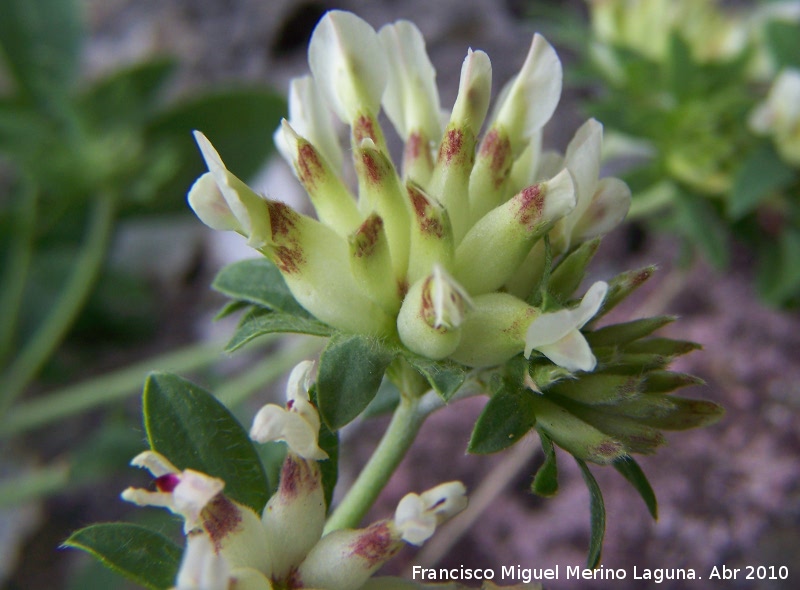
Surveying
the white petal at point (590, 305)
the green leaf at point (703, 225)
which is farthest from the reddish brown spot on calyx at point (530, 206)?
the green leaf at point (703, 225)

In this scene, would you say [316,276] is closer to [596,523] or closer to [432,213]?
[432,213]

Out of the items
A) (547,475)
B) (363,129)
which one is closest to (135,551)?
(547,475)

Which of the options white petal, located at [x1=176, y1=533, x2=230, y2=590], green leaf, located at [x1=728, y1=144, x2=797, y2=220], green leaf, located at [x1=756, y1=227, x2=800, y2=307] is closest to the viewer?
white petal, located at [x1=176, y1=533, x2=230, y2=590]

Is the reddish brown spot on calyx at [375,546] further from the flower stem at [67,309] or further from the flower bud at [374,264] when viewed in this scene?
the flower stem at [67,309]

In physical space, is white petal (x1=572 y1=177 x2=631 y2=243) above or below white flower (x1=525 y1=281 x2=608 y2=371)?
above

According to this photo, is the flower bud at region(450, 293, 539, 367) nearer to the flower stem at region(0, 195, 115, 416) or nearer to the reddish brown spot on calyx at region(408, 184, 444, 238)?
the reddish brown spot on calyx at region(408, 184, 444, 238)

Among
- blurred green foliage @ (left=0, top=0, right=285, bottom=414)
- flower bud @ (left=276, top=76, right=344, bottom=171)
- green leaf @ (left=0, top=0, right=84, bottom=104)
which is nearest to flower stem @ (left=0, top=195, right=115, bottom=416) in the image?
blurred green foliage @ (left=0, top=0, right=285, bottom=414)
